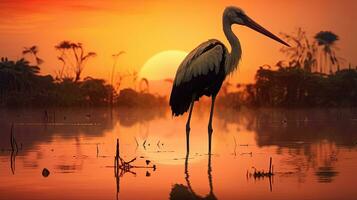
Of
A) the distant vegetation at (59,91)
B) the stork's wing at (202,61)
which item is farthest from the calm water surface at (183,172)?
the distant vegetation at (59,91)

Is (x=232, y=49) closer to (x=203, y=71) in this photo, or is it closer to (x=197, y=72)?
(x=203, y=71)

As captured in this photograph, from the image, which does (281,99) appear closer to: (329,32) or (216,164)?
(329,32)

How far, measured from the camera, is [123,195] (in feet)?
26.0

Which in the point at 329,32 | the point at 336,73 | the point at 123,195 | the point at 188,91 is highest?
the point at 329,32

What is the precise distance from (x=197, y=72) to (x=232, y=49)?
0.90 m

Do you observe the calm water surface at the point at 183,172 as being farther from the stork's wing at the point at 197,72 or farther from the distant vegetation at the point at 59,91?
the distant vegetation at the point at 59,91

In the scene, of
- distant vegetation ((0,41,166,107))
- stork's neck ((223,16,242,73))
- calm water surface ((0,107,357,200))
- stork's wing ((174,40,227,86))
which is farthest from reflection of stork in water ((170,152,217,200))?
distant vegetation ((0,41,166,107))

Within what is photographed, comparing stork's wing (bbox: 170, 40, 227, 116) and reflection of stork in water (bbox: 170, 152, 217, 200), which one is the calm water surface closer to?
reflection of stork in water (bbox: 170, 152, 217, 200)

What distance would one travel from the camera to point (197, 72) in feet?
48.0

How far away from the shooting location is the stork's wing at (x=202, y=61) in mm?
14539

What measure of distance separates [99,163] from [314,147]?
16.3ft

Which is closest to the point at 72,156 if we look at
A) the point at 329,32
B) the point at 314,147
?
the point at 314,147

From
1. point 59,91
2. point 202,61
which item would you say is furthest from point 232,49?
point 59,91

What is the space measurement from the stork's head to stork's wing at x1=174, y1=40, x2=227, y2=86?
0.91 m
